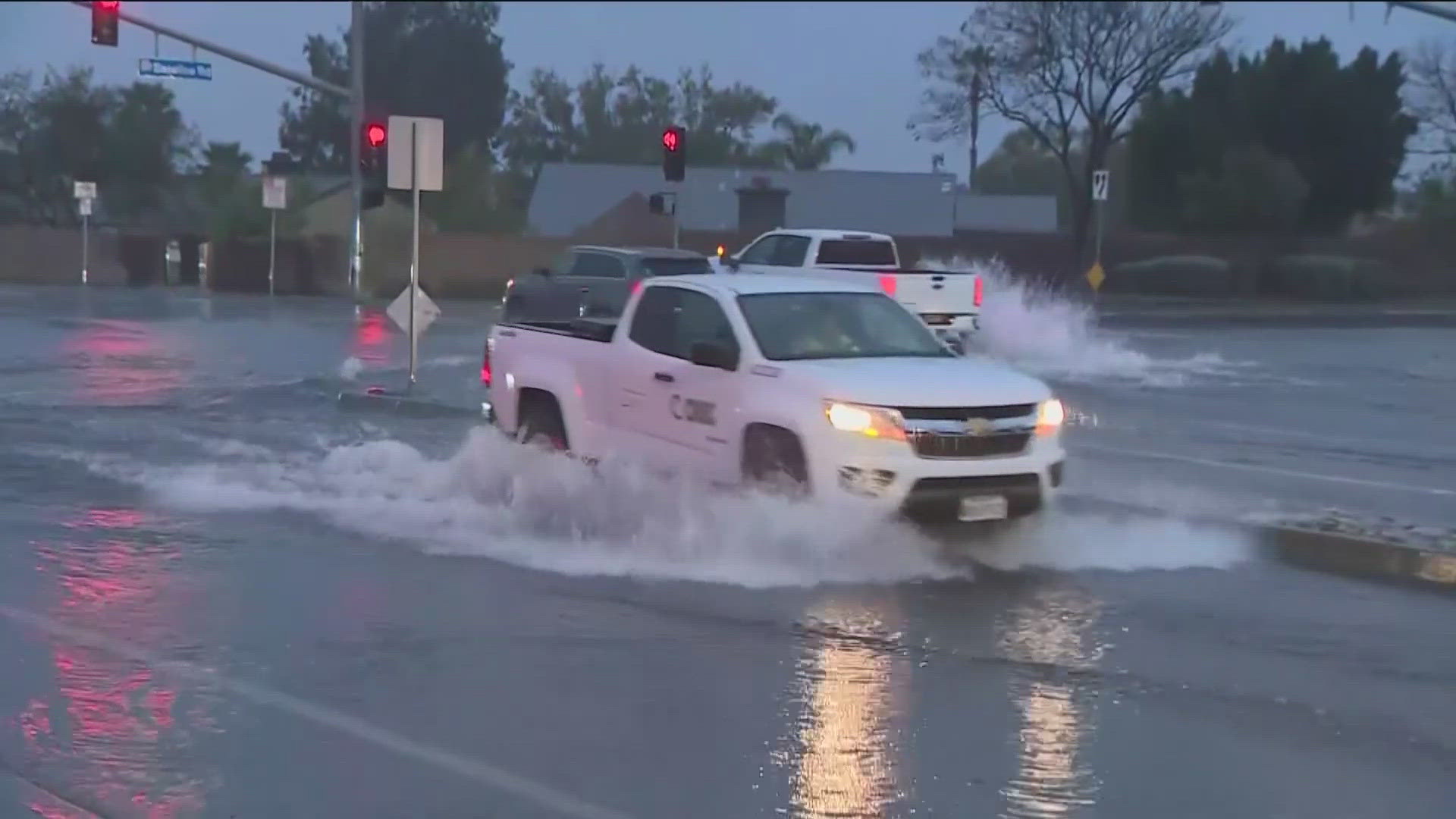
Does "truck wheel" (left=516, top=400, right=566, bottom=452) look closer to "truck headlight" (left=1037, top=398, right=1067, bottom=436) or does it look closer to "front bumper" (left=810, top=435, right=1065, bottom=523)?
"front bumper" (left=810, top=435, right=1065, bottom=523)

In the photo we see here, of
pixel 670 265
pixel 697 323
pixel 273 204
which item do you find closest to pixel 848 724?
pixel 697 323

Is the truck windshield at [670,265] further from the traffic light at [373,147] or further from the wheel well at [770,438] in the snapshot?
the wheel well at [770,438]

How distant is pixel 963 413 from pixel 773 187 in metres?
56.6

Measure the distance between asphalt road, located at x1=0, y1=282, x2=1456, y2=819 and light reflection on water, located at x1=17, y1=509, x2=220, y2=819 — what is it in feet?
0.07

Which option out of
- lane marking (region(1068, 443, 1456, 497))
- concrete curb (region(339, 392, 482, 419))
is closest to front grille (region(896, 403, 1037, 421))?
lane marking (region(1068, 443, 1456, 497))

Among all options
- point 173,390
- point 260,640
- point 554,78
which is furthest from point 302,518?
point 554,78

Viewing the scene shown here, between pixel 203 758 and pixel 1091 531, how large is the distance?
21.7 ft

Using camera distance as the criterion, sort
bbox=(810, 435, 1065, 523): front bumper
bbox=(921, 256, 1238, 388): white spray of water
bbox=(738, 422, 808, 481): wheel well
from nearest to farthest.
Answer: bbox=(810, 435, 1065, 523): front bumper < bbox=(738, 422, 808, 481): wheel well < bbox=(921, 256, 1238, 388): white spray of water

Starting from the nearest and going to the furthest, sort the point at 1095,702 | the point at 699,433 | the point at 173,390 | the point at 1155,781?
the point at 1155,781, the point at 1095,702, the point at 699,433, the point at 173,390

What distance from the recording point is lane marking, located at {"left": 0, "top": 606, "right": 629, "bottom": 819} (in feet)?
20.8

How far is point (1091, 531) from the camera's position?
11.9 m

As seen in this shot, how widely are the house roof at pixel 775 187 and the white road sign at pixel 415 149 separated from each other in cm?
4821

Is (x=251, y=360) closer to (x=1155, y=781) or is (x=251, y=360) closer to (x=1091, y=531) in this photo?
(x=1091, y=531)

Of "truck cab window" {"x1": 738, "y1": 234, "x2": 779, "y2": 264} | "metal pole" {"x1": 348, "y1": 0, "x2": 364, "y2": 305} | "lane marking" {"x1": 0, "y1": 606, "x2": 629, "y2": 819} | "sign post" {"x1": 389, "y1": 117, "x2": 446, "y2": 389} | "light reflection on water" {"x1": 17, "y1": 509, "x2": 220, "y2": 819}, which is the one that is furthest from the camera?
"metal pole" {"x1": 348, "y1": 0, "x2": 364, "y2": 305}
